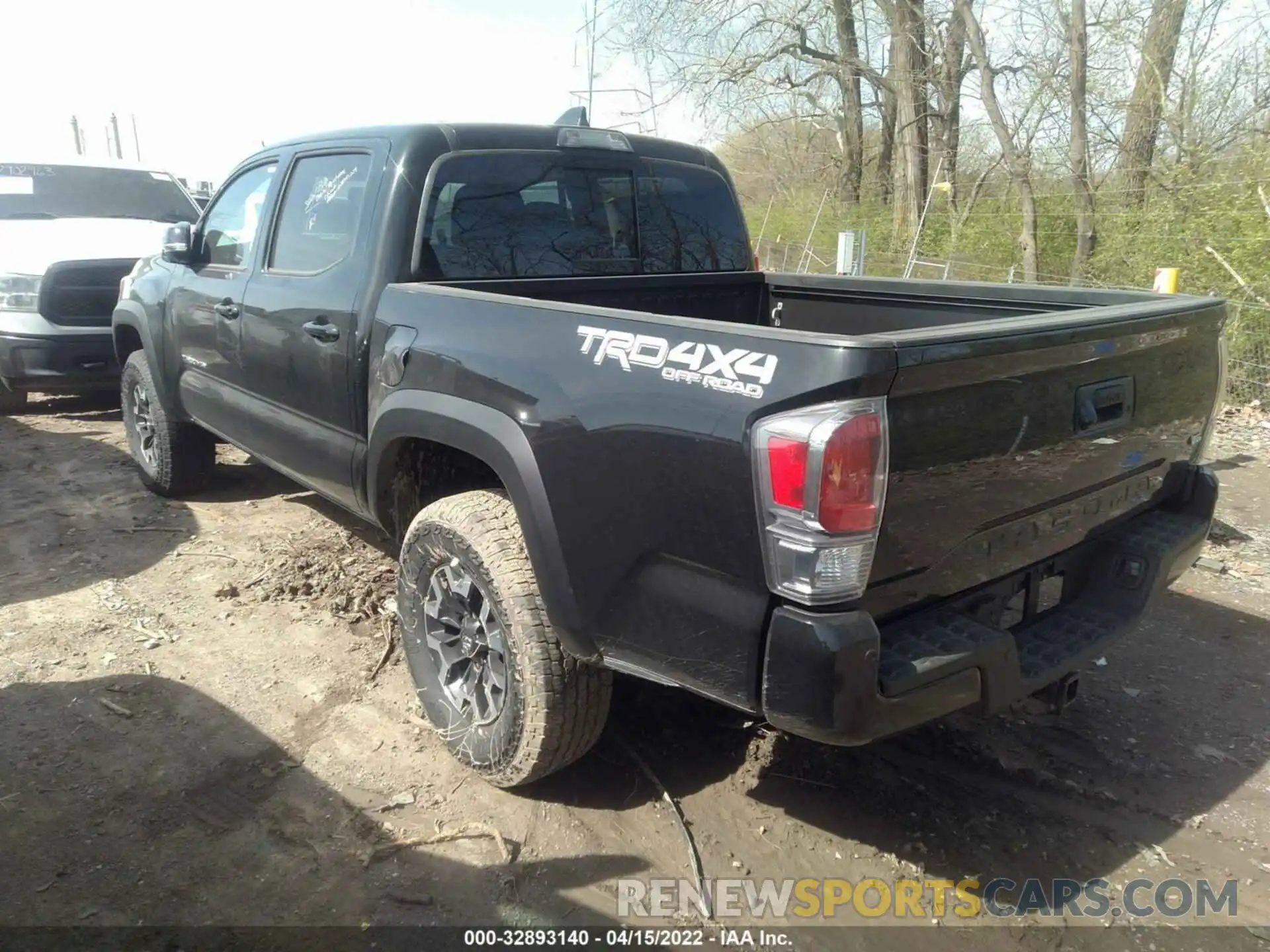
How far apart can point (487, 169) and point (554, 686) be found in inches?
74.3

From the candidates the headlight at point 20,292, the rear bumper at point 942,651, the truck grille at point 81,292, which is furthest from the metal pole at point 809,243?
the rear bumper at point 942,651

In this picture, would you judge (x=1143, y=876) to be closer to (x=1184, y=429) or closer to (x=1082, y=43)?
(x=1184, y=429)

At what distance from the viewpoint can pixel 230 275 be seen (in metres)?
4.21

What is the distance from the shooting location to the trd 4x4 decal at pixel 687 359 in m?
1.98

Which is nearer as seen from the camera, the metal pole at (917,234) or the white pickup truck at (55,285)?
the white pickup truck at (55,285)

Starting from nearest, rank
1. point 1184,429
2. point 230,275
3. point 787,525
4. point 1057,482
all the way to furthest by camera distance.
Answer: point 787,525 < point 1057,482 < point 1184,429 < point 230,275

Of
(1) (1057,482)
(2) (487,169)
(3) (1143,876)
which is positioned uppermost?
(2) (487,169)

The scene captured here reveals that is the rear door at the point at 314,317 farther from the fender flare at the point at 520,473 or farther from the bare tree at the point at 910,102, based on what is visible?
the bare tree at the point at 910,102

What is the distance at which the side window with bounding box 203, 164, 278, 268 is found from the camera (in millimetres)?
4168

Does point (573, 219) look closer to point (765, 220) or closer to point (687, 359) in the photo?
point (687, 359)

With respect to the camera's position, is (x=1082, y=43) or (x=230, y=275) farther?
(x=1082, y=43)

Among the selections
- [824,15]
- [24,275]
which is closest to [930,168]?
[824,15]

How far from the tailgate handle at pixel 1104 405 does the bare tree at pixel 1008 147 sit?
34.3 feet

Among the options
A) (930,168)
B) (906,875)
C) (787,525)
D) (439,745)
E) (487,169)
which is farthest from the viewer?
(930,168)
